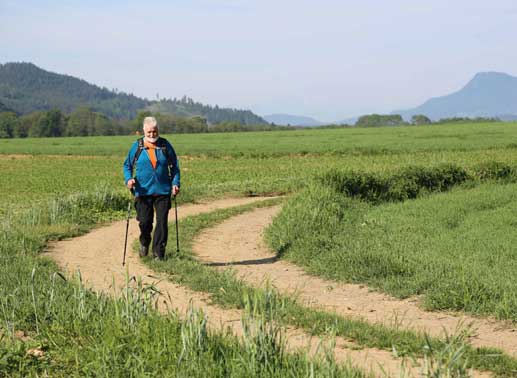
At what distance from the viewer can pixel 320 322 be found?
7.23 m

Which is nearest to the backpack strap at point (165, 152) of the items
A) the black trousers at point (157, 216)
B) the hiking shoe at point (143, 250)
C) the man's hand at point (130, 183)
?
the black trousers at point (157, 216)

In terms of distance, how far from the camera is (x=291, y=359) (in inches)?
205

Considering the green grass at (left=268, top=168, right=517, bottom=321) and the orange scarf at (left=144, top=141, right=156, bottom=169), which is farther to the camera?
the orange scarf at (left=144, top=141, right=156, bottom=169)

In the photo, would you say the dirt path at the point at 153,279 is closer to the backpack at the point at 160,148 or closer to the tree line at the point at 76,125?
the backpack at the point at 160,148

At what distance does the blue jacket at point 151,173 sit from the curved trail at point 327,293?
1.51m

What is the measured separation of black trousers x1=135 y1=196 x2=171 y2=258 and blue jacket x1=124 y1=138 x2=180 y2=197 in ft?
0.42

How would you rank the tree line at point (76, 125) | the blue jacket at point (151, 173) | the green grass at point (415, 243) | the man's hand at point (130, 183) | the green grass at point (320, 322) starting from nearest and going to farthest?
the green grass at point (320, 322) < the green grass at point (415, 243) < the man's hand at point (130, 183) < the blue jacket at point (151, 173) < the tree line at point (76, 125)

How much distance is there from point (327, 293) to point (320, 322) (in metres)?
2.10

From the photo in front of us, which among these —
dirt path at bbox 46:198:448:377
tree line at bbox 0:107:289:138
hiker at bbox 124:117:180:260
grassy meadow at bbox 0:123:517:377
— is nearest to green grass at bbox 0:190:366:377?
grassy meadow at bbox 0:123:517:377

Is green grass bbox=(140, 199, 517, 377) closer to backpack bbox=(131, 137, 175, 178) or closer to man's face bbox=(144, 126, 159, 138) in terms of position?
backpack bbox=(131, 137, 175, 178)

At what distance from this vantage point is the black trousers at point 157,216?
10758 millimetres

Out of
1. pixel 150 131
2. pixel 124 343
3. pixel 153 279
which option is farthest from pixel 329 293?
pixel 124 343

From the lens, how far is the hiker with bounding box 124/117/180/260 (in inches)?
420

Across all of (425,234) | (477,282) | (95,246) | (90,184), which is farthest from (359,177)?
(90,184)
